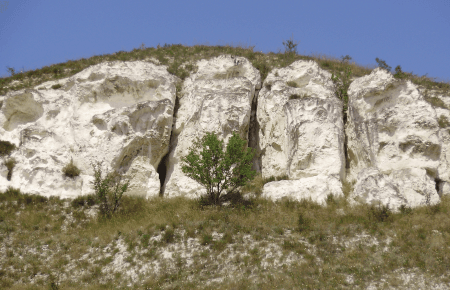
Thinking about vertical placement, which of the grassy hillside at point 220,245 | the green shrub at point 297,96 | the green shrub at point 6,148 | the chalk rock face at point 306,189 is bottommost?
the grassy hillside at point 220,245

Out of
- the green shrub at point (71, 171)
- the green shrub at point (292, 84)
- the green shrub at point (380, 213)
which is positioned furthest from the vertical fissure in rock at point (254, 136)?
the green shrub at point (71, 171)

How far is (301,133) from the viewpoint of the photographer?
1756 cm

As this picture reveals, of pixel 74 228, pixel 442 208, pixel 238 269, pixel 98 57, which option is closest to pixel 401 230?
pixel 442 208

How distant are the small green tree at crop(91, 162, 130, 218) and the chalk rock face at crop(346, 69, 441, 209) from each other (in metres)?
9.56

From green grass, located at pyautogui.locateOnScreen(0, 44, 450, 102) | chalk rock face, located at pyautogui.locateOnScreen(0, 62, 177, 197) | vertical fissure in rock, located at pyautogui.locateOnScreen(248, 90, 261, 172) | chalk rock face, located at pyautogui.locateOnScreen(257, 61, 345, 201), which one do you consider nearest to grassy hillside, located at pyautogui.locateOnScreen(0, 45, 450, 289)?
chalk rock face, located at pyautogui.locateOnScreen(0, 62, 177, 197)

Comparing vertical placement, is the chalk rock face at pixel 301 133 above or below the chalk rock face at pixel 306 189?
above

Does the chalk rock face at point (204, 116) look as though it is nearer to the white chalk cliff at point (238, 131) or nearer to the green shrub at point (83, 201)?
the white chalk cliff at point (238, 131)

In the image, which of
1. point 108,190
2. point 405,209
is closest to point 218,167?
point 108,190

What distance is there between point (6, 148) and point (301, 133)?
14.0 metres

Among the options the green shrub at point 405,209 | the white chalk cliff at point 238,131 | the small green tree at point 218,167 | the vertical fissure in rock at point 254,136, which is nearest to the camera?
the green shrub at point 405,209

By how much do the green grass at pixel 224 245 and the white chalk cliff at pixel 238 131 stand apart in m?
1.30

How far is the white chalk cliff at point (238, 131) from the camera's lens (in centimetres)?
1650

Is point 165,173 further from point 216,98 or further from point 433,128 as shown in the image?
point 433,128

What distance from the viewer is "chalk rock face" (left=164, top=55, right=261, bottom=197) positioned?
17.9 metres
